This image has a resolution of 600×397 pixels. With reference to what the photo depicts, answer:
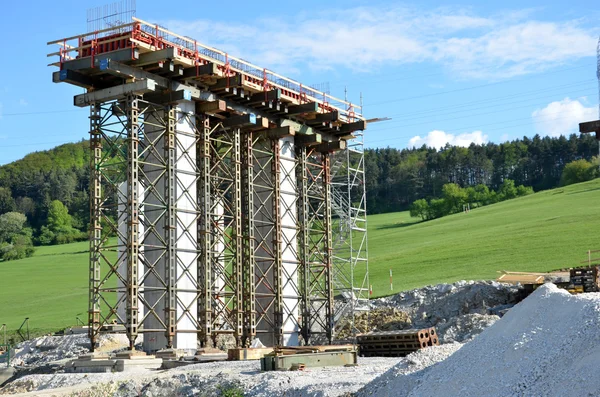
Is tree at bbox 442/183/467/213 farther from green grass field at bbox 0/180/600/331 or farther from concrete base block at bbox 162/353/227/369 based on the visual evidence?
concrete base block at bbox 162/353/227/369

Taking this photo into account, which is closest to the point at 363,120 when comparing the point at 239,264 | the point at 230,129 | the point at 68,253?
the point at 230,129

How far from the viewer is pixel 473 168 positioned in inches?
6727

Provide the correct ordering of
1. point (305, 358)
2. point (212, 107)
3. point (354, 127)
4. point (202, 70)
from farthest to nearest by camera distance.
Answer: point (354, 127) → point (212, 107) → point (202, 70) → point (305, 358)

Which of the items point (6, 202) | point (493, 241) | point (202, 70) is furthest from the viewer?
point (6, 202)

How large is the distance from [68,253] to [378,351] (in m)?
97.1

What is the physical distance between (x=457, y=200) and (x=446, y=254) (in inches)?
2254

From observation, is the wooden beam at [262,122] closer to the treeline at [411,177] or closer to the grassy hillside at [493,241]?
the grassy hillside at [493,241]

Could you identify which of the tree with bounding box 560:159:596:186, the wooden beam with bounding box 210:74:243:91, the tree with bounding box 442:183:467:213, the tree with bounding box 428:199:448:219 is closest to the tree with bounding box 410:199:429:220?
the tree with bounding box 428:199:448:219

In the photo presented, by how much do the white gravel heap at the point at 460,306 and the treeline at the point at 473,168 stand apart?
111622 mm

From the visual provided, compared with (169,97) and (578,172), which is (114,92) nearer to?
(169,97)

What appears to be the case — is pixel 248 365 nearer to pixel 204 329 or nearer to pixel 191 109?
pixel 204 329

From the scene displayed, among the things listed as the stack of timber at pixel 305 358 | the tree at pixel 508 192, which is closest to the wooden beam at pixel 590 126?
the stack of timber at pixel 305 358

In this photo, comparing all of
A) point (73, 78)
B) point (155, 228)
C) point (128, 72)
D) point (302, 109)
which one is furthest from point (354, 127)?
point (73, 78)

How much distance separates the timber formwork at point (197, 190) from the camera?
35062mm
